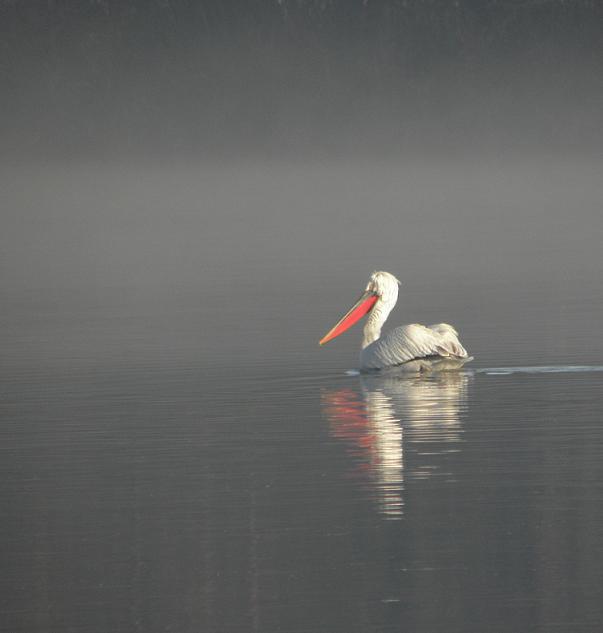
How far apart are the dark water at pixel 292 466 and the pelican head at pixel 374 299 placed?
1.30 ft

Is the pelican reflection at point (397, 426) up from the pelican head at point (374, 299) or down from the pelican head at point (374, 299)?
down

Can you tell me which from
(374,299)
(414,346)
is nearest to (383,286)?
(374,299)

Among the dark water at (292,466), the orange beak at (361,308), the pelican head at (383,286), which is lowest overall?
the dark water at (292,466)

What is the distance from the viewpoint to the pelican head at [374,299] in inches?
692

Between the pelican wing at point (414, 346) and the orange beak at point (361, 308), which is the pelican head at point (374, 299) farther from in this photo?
the pelican wing at point (414, 346)

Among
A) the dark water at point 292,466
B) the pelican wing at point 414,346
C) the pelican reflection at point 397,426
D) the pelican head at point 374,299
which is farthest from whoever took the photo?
the pelican head at point 374,299

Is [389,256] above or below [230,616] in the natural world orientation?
above

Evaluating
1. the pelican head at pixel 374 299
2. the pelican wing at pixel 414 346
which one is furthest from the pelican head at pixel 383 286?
the pelican wing at pixel 414 346

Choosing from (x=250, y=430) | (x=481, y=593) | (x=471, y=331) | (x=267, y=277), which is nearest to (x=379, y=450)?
(x=250, y=430)

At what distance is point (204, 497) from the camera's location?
11.2m

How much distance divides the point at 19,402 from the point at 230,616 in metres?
6.43

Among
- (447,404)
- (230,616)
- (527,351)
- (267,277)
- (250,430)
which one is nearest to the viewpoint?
(230,616)

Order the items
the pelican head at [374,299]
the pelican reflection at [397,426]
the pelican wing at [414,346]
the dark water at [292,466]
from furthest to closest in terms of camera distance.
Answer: the pelican head at [374,299]
the pelican wing at [414,346]
the pelican reflection at [397,426]
the dark water at [292,466]

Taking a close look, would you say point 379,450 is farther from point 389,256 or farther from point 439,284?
point 389,256
